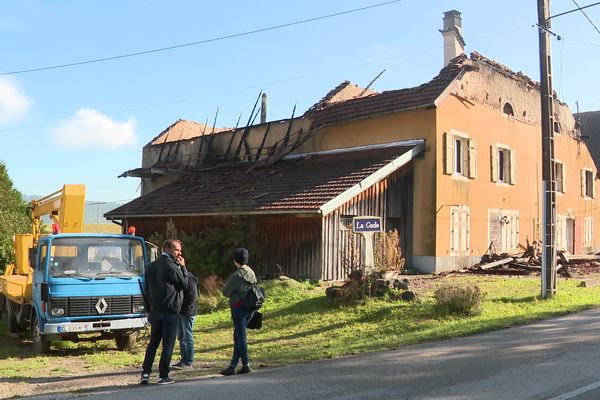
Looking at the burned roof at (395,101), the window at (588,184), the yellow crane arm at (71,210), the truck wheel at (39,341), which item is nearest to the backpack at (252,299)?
the truck wheel at (39,341)

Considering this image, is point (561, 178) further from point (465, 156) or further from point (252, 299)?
point (252, 299)

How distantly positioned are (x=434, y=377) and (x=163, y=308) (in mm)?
3389

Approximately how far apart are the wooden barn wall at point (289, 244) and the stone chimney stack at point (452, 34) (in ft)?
41.5

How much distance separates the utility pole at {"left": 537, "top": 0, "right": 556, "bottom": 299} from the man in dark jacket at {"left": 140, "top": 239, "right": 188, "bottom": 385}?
9.35 metres

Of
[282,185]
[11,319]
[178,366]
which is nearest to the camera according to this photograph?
[178,366]

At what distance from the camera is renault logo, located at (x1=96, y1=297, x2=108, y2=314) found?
31.8ft

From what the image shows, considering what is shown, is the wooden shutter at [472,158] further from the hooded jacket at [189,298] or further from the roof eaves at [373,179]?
the hooded jacket at [189,298]

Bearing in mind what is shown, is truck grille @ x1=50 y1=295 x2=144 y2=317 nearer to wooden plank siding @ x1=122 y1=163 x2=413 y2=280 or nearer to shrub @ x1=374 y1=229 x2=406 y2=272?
shrub @ x1=374 y1=229 x2=406 y2=272

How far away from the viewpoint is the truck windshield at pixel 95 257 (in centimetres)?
992

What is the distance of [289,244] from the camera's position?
1816 cm

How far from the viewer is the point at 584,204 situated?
100ft

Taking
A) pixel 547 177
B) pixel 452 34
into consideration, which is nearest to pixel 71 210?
pixel 547 177

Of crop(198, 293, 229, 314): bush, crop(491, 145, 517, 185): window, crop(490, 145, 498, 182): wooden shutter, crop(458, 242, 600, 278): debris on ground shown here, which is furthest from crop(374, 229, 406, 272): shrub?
crop(491, 145, 517, 185): window

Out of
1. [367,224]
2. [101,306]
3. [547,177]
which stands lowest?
[101,306]
